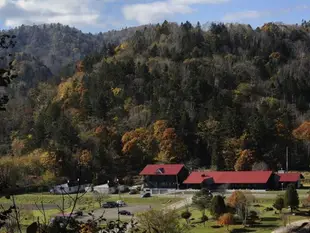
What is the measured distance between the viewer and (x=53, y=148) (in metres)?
47.0

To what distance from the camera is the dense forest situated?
46.9m

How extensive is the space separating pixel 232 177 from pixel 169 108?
15.4 m

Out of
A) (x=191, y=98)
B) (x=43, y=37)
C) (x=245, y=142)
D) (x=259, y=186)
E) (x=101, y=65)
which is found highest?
(x=43, y=37)

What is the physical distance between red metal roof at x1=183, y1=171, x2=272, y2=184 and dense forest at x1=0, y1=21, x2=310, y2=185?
5.86m

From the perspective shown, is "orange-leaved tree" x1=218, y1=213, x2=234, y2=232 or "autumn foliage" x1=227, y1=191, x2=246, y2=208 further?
"autumn foliage" x1=227, y1=191, x2=246, y2=208

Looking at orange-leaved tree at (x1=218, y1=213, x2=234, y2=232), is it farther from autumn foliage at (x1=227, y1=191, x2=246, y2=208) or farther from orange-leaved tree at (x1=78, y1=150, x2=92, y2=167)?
orange-leaved tree at (x1=78, y1=150, x2=92, y2=167)

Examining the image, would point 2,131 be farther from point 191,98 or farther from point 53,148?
point 191,98

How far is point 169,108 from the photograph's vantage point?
52.7 metres

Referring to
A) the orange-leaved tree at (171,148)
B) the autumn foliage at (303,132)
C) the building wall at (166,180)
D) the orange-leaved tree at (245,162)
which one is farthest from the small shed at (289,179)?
the orange-leaved tree at (171,148)

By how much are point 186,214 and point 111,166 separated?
73.0ft

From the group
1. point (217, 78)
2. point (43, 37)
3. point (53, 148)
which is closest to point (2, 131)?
point (53, 148)

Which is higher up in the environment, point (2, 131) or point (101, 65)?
point (101, 65)

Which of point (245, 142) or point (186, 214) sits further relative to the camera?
point (245, 142)

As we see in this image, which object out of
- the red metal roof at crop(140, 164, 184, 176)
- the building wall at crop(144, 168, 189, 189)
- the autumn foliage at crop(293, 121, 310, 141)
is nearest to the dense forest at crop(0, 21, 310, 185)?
the autumn foliage at crop(293, 121, 310, 141)
